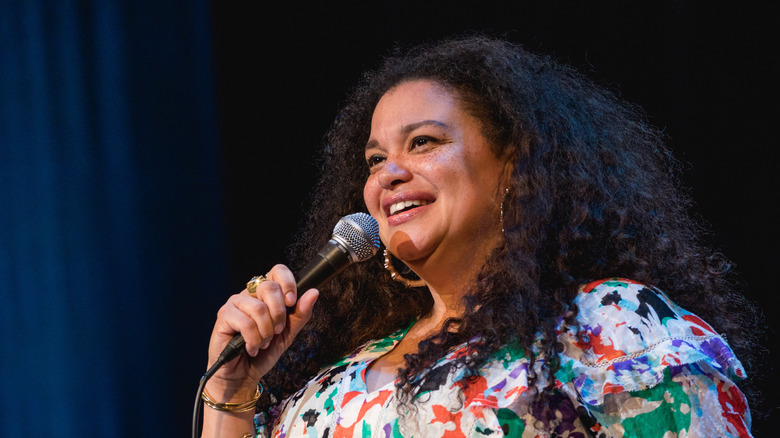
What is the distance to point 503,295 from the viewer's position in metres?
1.47

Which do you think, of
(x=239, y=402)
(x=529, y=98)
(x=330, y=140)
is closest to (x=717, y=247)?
(x=529, y=98)

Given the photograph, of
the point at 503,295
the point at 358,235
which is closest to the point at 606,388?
the point at 503,295

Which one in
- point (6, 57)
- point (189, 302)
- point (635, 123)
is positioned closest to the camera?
point (635, 123)

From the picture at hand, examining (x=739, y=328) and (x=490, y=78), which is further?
(x=490, y=78)

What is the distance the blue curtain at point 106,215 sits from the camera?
87.1 inches

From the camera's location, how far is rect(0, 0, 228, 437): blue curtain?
2.21 meters

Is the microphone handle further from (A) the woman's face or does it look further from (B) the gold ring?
(A) the woman's face

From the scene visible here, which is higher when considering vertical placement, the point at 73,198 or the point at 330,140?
the point at 330,140

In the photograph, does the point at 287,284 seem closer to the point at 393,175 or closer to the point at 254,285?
the point at 254,285

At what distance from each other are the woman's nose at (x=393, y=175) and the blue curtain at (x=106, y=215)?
45.2 inches

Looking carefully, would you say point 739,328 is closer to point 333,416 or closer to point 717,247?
point 717,247

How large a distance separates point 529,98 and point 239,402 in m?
1.03

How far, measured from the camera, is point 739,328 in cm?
160

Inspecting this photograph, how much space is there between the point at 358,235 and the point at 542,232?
1.34 feet
